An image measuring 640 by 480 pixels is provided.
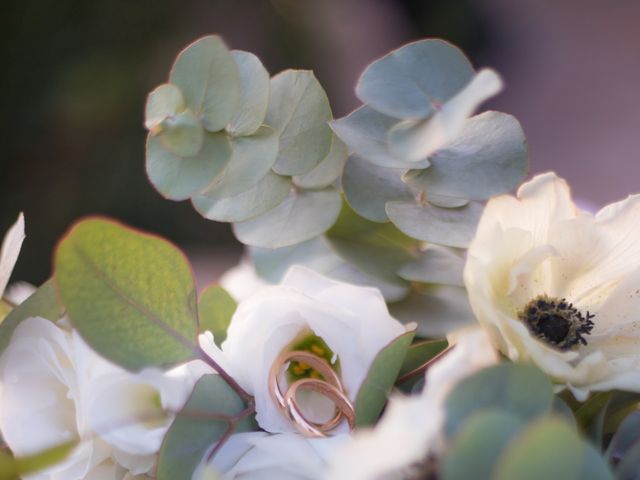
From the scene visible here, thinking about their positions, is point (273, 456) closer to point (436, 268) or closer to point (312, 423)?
point (312, 423)

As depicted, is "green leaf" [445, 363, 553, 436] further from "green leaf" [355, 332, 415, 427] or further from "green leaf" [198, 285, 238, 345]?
"green leaf" [198, 285, 238, 345]

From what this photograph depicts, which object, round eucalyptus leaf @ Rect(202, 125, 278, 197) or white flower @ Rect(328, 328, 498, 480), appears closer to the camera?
white flower @ Rect(328, 328, 498, 480)

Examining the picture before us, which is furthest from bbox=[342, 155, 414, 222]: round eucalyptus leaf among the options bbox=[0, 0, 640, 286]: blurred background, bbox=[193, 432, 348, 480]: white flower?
bbox=[0, 0, 640, 286]: blurred background

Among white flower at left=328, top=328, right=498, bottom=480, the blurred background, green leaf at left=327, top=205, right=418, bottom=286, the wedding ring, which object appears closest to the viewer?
white flower at left=328, top=328, right=498, bottom=480

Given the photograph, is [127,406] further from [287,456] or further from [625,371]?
[625,371]

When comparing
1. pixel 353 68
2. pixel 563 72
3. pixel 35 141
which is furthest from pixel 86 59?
pixel 563 72

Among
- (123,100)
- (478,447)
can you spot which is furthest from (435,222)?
(123,100)

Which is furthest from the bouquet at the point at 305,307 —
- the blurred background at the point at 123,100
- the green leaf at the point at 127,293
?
the blurred background at the point at 123,100
